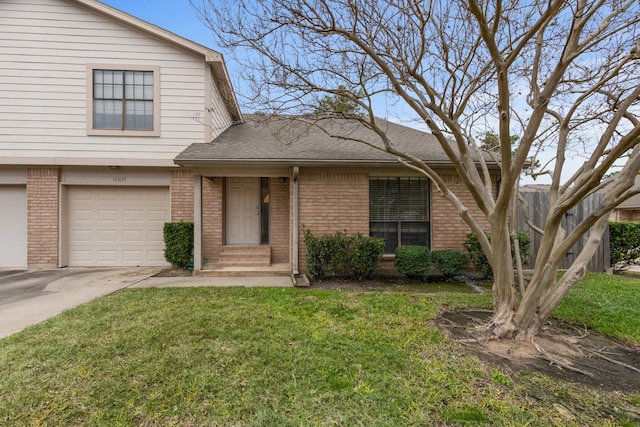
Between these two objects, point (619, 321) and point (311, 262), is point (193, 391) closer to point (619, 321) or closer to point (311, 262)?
point (311, 262)

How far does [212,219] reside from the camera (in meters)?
8.01

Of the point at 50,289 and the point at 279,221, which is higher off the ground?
the point at 279,221

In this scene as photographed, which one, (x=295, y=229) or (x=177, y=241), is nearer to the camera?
(x=295, y=229)

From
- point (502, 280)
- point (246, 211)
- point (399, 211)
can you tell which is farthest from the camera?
point (246, 211)

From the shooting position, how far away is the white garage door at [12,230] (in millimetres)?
8180

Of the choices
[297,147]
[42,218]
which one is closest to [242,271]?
[297,147]

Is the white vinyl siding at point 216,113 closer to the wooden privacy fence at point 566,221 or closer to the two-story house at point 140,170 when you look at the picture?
the two-story house at point 140,170

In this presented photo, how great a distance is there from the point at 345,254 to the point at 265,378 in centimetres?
405

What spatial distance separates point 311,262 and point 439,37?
15.7ft

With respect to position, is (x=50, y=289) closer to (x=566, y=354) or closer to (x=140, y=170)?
(x=140, y=170)

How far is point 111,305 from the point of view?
4719 millimetres

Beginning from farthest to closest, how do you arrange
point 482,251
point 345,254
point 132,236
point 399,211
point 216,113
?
point 216,113, point 132,236, point 399,211, point 482,251, point 345,254

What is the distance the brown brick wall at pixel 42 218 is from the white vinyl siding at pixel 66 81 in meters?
0.57

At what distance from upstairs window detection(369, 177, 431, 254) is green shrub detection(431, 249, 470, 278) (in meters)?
0.76
